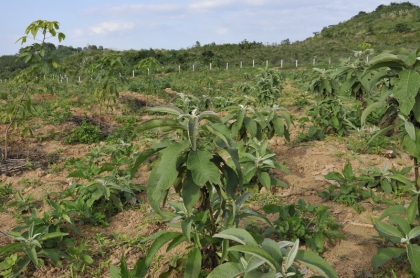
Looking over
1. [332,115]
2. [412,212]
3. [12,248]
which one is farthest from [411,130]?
[332,115]

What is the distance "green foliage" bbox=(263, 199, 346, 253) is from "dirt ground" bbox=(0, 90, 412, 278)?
12cm

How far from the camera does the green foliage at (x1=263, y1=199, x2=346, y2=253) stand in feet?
9.13

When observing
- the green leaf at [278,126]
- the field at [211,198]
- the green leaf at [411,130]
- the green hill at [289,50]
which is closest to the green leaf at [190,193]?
the field at [211,198]

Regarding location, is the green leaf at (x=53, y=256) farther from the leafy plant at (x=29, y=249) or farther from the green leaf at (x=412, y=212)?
→ the green leaf at (x=412, y=212)


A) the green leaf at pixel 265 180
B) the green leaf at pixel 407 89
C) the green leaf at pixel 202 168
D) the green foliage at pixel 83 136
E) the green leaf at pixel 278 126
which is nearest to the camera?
the green leaf at pixel 202 168

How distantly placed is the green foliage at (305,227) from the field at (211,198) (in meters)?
0.01

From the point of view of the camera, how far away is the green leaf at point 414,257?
7.06 feet

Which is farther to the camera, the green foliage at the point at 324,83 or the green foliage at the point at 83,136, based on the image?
the green foliage at the point at 83,136

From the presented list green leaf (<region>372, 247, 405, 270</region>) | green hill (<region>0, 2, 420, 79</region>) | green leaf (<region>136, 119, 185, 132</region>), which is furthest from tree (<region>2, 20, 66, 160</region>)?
green hill (<region>0, 2, 420, 79</region>)

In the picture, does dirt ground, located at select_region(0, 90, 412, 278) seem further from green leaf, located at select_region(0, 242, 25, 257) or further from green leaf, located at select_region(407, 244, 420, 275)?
green leaf, located at select_region(407, 244, 420, 275)

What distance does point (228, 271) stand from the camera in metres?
1.59

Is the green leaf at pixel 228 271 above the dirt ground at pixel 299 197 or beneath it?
above

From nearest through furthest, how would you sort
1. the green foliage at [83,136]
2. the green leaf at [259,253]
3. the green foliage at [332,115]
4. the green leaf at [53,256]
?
the green leaf at [259,253], the green leaf at [53,256], the green foliage at [332,115], the green foliage at [83,136]

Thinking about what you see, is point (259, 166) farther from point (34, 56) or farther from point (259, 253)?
point (34, 56)
